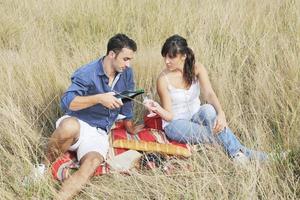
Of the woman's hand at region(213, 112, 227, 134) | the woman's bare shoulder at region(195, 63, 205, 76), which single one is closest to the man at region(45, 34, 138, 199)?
the woman's bare shoulder at region(195, 63, 205, 76)

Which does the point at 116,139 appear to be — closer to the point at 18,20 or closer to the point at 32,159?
the point at 32,159

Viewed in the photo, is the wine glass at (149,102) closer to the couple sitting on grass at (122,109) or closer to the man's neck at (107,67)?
the couple sitting on grass at (122,109)

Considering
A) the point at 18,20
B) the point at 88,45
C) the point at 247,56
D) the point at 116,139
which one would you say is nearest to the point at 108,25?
the point at 88,45

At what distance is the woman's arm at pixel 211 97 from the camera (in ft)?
12.5

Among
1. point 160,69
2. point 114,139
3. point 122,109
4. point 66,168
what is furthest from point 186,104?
point 66,168

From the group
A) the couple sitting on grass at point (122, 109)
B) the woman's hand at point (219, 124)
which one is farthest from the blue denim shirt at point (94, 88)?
the woman's hand at point (219, 124)

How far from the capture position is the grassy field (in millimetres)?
3090

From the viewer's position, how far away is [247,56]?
4777 mm

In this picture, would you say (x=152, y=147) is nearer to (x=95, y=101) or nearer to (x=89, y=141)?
(x=89, y=141)

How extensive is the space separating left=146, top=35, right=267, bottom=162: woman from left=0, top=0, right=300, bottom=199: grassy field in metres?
0.16

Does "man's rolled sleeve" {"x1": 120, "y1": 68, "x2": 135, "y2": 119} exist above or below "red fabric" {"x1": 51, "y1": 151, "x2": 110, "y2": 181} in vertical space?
above

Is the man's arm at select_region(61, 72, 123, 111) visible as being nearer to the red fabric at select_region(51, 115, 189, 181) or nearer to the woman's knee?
the red fabric at select_region(51, 115, 189, 181)

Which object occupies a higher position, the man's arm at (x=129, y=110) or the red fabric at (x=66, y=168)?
the man's arm at (x=129, y=110)

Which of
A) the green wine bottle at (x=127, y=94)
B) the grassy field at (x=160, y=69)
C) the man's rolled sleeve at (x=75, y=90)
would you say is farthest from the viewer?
the green wine bottle at (x=127, y=94)
